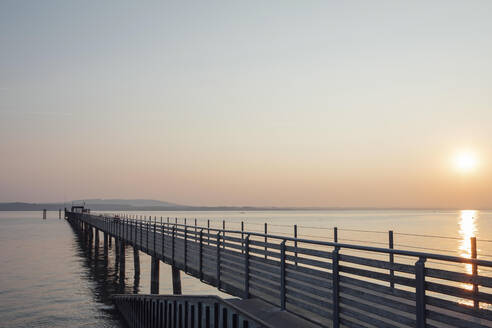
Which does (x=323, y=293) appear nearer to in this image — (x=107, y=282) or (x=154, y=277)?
(x=154, y=277)

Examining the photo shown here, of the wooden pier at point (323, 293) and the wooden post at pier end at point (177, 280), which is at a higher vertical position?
the wooden pier at point (323, 293)

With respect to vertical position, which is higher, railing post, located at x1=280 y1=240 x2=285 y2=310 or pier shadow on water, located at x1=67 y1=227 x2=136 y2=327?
railing post, located at x1=280 y1=240 x2=285 y2=310

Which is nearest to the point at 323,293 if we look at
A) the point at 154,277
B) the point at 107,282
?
the point at 154,277

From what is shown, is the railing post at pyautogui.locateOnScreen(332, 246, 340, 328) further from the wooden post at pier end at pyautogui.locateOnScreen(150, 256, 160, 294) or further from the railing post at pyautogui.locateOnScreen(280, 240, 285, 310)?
the wooden post at pier end at pyautogui.locateOnScreen(150, 256, 160, 294)

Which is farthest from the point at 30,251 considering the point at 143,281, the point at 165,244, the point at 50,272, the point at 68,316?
the point at 165,244

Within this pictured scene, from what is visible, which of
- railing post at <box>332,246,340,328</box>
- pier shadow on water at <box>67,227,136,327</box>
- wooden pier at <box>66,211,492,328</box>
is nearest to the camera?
wooden pier at <box>66,211,492,328</box>

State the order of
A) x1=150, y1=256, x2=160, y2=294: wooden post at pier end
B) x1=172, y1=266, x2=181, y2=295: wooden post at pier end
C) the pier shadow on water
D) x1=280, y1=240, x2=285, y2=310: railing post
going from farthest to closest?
x1=150, y1=256, x2=160, y2=294: wooden post at pier end → the pier shadow on water → x1=172, y1=266, x2=181, y2=295: wooden post at pier end → x1=280, y1=240, x2=285, y2=310: railing post

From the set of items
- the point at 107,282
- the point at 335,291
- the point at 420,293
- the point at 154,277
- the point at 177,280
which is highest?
the point at 420,293

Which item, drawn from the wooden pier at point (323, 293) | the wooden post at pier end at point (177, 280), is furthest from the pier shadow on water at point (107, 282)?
the wooden pier at point (323, 293)

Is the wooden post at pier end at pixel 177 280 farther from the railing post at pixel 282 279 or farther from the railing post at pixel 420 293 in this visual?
the railing post at pixel 420 293

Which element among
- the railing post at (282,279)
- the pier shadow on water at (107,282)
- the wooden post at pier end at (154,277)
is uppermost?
the railing post at (282,279)

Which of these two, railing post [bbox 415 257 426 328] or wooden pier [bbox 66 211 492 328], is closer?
wooden pier [bbox 66 211 492 328]

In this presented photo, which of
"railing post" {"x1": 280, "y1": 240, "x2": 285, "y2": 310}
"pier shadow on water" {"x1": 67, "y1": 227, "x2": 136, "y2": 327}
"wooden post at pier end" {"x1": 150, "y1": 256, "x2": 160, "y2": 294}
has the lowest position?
"pier shadow on water" {"x1": 67, "y1": 227, "x2": 136, "y2": 327}

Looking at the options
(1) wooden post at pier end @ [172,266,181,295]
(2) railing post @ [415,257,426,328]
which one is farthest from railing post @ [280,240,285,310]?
(1) wooden post at pier end @ [172,266,181,295]
